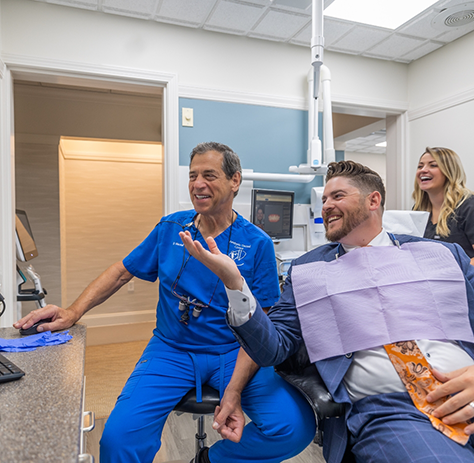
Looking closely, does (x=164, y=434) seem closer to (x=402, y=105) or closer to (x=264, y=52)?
(x=264, y=52)

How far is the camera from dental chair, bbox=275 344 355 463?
3.48ft

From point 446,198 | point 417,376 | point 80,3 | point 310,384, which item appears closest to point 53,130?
point 80,3

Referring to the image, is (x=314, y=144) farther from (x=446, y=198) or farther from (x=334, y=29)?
(x=446, y=198)

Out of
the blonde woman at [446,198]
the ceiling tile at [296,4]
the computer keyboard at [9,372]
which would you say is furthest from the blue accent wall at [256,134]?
the computer keyboard at [9,372]

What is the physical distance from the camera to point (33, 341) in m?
1.15

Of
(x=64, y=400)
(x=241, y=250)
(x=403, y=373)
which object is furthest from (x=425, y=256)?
(x=64, y=400)

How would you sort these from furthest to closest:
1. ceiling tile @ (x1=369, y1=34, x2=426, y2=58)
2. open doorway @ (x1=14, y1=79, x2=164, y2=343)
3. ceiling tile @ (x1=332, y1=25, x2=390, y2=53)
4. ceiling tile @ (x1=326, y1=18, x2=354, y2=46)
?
1. open doorway @ (x1=14, y1=79, x2=164, y2=343)
2. ceiling tile @ (x1=369, y1=34, x2=426, y2=58)
3. ceiling tile @ (x1=332, y1=25, x2=390, y2=53)
4. ceiling tile @ (x1=326, y1=18, x2=354, y2=46)

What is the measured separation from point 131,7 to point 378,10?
155 centimetres

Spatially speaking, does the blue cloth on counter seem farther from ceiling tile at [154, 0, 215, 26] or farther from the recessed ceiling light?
the recessed ceiling light

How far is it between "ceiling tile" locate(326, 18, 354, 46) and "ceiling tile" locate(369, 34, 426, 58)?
369 mm

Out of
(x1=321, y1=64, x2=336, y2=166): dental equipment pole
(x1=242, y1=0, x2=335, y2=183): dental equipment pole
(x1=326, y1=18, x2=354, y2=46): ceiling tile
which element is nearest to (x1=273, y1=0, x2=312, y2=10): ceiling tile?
(x1=326, y1=18, x2=354, y2=46): ceiling tile

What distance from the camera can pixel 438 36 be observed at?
9.47 feet

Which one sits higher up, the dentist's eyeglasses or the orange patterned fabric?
the dentist's eyeglasses

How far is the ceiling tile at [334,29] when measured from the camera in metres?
2.66
